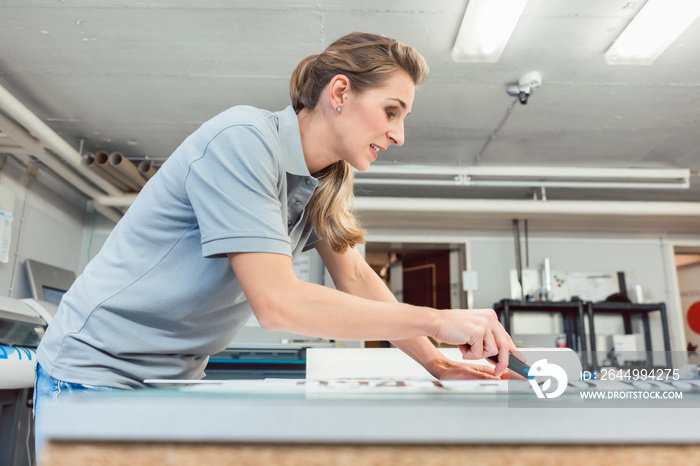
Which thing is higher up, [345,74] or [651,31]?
[651,31]

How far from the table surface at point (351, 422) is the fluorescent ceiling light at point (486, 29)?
241 centimetres

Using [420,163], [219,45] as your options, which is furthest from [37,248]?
[420,163]

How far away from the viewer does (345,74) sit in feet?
3.14

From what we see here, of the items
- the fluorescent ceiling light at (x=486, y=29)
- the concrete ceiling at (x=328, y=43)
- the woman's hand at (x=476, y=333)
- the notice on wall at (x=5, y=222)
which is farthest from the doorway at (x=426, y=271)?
the woman's hand at (x=476, y=333)

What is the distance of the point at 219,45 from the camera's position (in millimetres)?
2979

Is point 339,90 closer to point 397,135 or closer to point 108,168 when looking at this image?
point 397,135

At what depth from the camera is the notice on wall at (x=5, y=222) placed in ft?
13.1

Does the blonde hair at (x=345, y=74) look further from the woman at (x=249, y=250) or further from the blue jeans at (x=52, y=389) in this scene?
the blue jeans at (x=52, y=389)

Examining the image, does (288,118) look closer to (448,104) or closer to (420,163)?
(448,104)

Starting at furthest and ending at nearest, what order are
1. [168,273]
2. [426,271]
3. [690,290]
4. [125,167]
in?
1. [690,290]
2. [426,271]
3. [125,167]
4. [168,273]

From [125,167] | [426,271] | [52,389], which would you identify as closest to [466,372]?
[52,389]

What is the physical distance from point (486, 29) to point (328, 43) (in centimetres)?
85

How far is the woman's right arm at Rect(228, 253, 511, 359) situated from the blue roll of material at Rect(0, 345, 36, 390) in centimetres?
248

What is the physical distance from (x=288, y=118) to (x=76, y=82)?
9.94 ft
